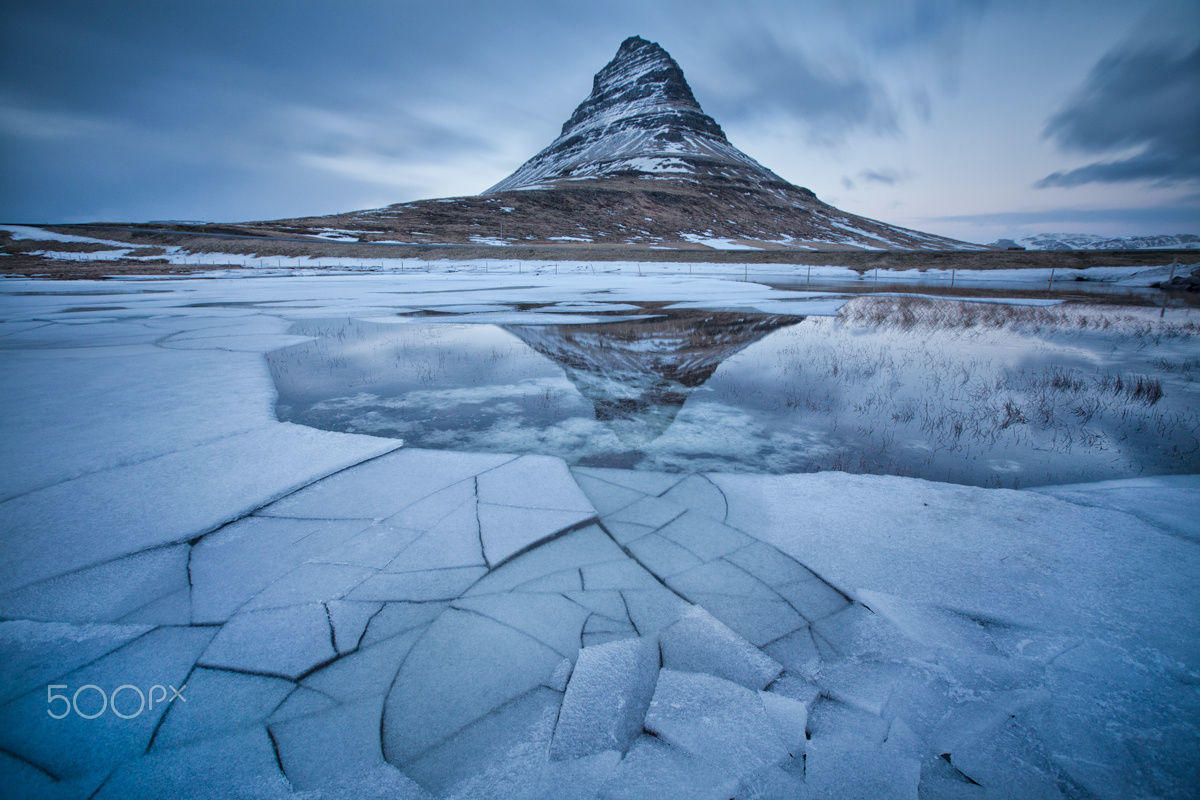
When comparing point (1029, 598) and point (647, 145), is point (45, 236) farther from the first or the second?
point (647, 145)

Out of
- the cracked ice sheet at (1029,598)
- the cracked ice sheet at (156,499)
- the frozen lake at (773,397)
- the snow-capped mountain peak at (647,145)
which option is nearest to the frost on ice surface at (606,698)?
the cracked ice sheet at (1029,598)

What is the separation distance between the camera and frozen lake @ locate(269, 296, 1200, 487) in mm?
3756

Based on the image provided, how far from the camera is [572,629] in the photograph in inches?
74.5

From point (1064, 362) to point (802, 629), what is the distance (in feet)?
25.9

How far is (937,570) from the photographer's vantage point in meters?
2.29

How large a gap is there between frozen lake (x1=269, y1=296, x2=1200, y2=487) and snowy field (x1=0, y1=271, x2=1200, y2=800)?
55 centimetres

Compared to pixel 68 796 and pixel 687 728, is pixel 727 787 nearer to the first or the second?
pixel 687 728

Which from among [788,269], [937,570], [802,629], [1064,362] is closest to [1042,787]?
[802,629]

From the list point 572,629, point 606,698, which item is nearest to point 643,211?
point 572,629

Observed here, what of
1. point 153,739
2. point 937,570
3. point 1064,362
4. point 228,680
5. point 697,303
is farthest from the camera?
point 697,303

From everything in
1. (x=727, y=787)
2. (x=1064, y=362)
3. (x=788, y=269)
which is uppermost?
(x=788, y=269)
